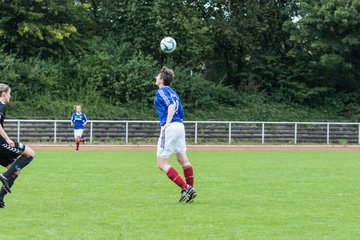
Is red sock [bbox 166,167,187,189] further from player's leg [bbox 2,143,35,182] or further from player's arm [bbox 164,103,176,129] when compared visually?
player's leg [bbox 2,143,35,182]

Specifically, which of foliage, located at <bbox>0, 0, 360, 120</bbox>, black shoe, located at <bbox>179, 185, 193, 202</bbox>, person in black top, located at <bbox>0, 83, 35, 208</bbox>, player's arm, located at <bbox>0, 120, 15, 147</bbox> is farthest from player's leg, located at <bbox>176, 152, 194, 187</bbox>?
foliage, located at <bbox>0, 0, 360, 120</bbox>

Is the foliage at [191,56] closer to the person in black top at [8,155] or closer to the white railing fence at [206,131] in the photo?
the white railing fence at [206,131]

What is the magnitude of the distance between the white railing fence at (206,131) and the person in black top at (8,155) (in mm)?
24090

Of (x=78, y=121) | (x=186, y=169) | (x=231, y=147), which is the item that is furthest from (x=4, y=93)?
(x=231, y=147)

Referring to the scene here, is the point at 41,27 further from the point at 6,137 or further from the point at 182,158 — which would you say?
the point at 6,137

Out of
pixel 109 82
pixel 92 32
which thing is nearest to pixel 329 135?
pixel 109 82

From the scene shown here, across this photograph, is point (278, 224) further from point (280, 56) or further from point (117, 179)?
point (280, 56)

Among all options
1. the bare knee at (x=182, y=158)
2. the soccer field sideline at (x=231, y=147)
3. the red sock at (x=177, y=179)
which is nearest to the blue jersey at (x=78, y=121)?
the soccer field sideline at (x=231, y=147)

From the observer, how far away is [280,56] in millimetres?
45906

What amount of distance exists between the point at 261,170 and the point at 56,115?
20075mm

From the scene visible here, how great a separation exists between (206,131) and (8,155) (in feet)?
86.6

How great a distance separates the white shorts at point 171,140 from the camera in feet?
38.9

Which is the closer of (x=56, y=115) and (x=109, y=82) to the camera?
(x=56, y=115)

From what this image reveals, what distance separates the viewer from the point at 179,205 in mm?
11273
